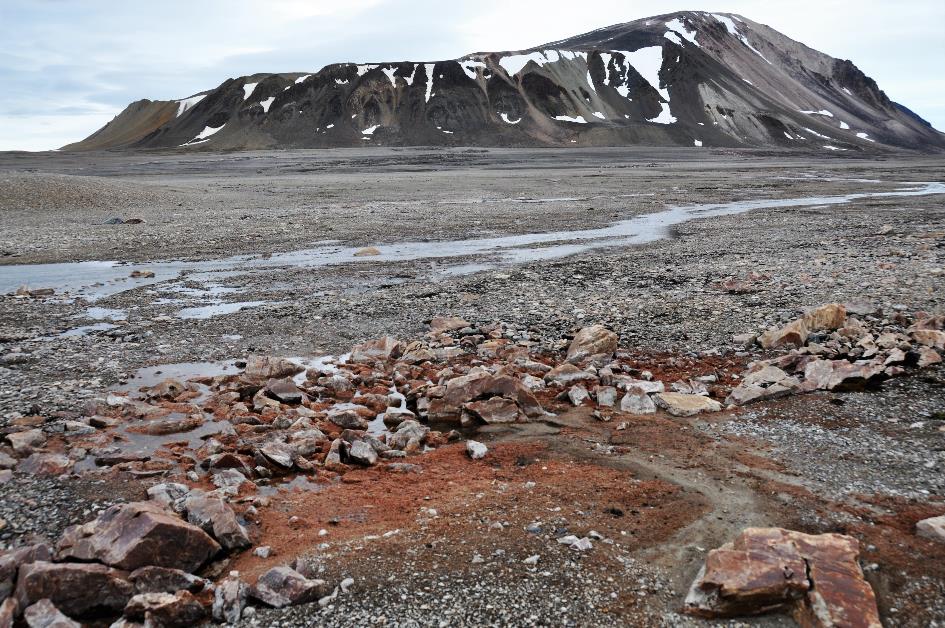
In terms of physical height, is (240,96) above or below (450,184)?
above

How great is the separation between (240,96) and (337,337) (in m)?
163

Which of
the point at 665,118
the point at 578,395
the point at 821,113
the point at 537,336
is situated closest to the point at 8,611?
the point at 578,395

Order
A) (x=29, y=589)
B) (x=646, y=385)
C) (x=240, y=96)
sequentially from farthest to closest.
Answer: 1. (x=240, y=96)
2. (x=646, y=385)
3. (x=29, y=589)

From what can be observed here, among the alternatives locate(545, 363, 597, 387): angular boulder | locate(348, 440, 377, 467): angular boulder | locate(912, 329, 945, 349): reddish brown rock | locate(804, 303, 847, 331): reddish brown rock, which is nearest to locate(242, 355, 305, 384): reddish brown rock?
locate(348, 440, 377, 467): angular boulder

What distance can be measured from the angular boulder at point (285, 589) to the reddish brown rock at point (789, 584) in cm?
271

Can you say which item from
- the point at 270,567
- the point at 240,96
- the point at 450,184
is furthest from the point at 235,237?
the point at 240,96

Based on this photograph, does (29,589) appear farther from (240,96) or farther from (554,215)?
(240,96)

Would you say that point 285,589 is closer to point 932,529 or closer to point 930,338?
point 932,529

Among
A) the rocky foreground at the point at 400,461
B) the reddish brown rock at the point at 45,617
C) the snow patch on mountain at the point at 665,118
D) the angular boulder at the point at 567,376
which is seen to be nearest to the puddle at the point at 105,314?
the rocky foreground at the point at 400,461

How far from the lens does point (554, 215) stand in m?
33.0

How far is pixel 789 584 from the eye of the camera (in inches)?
192

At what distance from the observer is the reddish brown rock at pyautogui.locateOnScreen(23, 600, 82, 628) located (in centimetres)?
473

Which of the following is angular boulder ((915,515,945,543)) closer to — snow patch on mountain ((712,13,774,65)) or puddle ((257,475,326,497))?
puddle ((257,475,326,497))

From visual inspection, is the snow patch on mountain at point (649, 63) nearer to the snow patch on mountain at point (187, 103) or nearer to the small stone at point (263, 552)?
the snow patch on mountain at point (187, 103)
